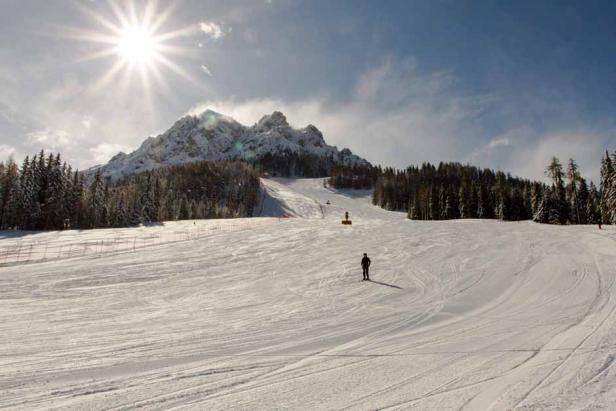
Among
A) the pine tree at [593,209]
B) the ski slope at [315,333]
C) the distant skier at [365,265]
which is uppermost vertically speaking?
the pine tree at [593,209]

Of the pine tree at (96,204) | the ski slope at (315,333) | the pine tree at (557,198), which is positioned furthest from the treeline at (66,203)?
the pine tree at (557,198)

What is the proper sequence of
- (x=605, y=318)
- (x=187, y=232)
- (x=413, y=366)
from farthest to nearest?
(x=187, y=232) → (x=605, y=318) → (x=413, y=366)

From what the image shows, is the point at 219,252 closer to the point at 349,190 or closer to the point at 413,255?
the point at 413,255

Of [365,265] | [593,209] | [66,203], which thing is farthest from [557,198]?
[66,203]

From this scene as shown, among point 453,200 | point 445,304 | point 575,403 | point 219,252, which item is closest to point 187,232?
point 219,252

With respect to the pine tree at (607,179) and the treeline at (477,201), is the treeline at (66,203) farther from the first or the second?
the pine tree at (607,179)

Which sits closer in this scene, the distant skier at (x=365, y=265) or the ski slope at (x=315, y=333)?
the ski slope at (x=315, y=333)

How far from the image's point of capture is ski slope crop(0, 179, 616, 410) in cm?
606

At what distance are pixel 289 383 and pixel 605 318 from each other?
11149mm

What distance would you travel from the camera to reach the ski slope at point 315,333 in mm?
6062

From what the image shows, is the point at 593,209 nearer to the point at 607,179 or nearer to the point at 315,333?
the point at 607,179

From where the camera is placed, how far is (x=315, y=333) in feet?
32.9

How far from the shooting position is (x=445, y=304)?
1346 centimetres

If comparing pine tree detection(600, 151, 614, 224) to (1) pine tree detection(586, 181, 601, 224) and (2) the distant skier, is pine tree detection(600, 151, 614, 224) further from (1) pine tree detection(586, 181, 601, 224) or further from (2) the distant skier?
(2) the distant skier
